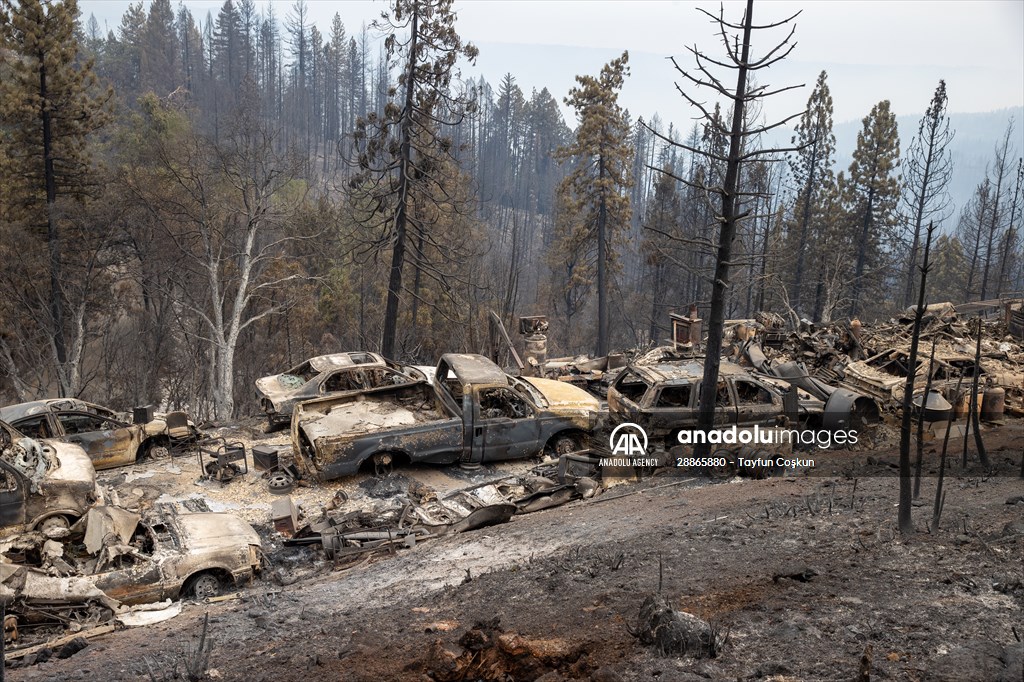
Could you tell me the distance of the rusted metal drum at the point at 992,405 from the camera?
43.5ft

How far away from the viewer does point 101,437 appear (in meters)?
12.1

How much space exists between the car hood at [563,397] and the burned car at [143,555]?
18.7 feet

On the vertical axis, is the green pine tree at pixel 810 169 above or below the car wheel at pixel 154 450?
above

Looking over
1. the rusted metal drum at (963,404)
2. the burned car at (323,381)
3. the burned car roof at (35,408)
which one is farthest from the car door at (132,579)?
the rusted metal drum at (963,404)

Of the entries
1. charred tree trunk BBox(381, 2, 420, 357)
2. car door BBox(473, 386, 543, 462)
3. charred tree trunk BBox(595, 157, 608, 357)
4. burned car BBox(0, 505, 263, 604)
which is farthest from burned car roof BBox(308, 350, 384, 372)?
charred tree trunk BBox(595, 157, 608, 357)

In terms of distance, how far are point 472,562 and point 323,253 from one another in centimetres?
2854

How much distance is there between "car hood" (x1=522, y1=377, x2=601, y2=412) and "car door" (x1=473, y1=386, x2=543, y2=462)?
49 cm

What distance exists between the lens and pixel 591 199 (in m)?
31.4

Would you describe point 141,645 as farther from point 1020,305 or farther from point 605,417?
point 1020,305

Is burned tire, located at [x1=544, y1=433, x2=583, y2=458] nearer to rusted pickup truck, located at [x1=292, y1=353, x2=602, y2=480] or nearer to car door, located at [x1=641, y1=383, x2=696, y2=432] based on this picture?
rusted pickup truck, located at [x1=292, y1=353, x2=602, y2=480]

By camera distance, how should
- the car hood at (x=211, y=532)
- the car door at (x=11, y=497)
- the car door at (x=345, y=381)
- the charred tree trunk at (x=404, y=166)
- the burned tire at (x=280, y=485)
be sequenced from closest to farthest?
the car hood at (x=211, y=532) < the car door at (x=11, y=497) < the burned tire at (x=280, y=485) < the car door at (x=345, y=381) < the charred tree trunk at (x=404, y=166)

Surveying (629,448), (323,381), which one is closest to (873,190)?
(629,448)

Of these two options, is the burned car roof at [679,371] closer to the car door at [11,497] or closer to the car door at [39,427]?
the car door at [11,497]

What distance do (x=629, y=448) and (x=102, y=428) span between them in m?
9.05
